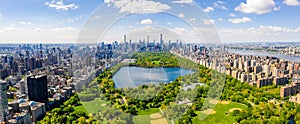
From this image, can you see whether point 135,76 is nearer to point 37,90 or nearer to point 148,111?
point 148,111

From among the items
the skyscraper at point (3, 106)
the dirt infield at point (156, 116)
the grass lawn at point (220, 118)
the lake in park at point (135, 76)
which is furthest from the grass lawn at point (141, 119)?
the skyscraper at point (3, 106)

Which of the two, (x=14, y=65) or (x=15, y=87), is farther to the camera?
(x=14, y=65)

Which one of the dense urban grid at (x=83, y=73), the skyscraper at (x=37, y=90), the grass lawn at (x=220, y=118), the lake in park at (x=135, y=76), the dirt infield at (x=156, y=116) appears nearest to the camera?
the dense urban grid at (x=83, y=73)

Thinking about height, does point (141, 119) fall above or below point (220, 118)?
above

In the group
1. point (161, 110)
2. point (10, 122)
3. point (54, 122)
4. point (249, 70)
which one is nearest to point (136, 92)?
point (161, 110)

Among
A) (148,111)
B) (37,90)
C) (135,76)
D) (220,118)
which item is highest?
(135,76)

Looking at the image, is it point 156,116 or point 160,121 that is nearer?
point 160,121

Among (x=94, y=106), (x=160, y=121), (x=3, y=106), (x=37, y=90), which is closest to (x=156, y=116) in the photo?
(x=160, y=121)

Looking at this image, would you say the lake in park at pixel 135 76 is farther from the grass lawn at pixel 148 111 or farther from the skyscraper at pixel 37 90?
the skyscraper at pixel 37 90

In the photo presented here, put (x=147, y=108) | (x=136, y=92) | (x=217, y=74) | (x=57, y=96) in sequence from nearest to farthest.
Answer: (x=217, y=74) < (x=136, y=92) < (x=147, y=108) < (x=57, y=96)

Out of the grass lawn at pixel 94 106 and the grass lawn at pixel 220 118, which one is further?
the grass lawn at pixel 220 118

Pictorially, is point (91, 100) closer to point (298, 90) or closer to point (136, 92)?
point (136, 92)
